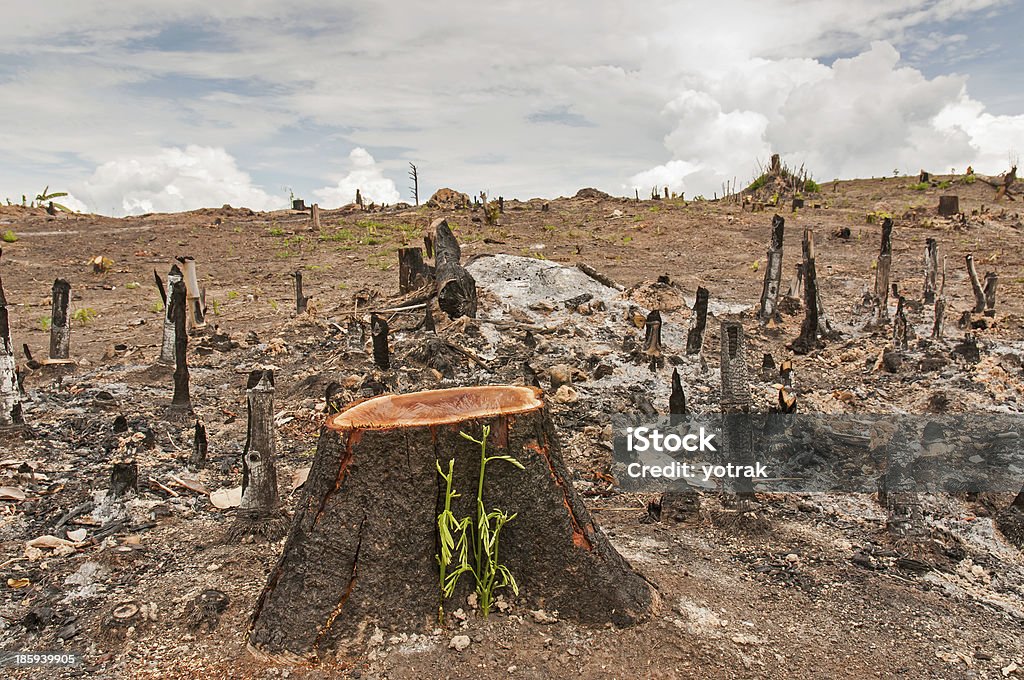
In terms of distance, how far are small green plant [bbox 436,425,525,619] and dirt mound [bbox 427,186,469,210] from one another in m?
24.8

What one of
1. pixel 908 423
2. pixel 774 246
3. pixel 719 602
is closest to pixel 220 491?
pixel 719 602

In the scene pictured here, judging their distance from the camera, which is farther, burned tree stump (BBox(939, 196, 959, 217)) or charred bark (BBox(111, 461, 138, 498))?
burned tree stump (BBox(939, 196, 959, 217))

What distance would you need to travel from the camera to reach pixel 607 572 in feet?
10.9

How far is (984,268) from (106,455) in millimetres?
16701

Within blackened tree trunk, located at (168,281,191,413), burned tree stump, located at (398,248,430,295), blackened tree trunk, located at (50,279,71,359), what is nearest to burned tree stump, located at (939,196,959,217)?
burned tree stump, located at (398,248,430,295)

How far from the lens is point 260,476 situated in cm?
438

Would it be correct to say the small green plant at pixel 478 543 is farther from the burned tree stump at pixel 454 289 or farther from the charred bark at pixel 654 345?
the burned tree stump at pixel 454 289

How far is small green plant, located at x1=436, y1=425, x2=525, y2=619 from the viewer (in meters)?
3.18

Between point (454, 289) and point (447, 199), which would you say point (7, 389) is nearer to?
point (454, 289)

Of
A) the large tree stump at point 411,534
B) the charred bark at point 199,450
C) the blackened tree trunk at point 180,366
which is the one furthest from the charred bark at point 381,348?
the large tree stump at point 411,534

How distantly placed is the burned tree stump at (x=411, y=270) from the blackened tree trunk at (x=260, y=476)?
7611 mm

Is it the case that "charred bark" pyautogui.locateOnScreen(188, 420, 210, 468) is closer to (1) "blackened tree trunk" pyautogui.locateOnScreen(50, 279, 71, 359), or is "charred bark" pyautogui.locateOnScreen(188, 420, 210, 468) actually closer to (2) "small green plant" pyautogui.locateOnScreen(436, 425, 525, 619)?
(2) "small green plant" pyautogui.locateOnScreen(436, 425, 525, 619)

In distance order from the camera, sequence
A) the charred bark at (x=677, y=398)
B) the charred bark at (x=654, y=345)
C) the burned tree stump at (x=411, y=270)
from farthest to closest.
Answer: the burned tree stump at (x=411, y=270) → the charred bark at (x=654, y=345) → the charred bark at (x=677, y=398)

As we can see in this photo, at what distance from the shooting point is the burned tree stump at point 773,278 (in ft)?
35.6
